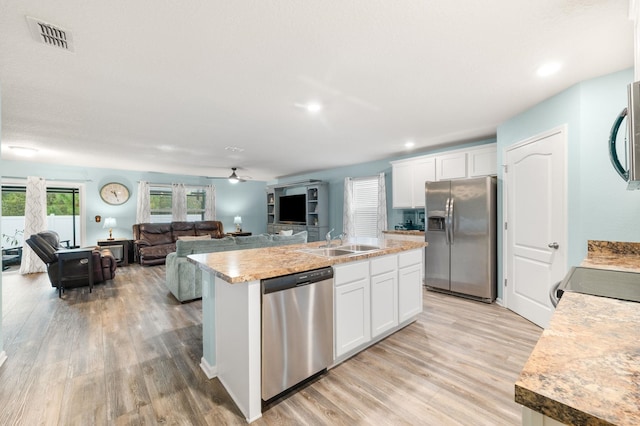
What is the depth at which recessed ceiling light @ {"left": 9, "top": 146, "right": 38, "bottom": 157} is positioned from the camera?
438 cm

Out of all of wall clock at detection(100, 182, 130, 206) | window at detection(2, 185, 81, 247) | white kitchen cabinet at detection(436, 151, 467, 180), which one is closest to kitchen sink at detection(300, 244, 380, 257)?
white kitchen cabinet at detection(436, 151, 467, 180)

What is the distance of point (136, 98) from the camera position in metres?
2.50

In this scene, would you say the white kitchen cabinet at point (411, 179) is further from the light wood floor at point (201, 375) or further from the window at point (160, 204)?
the window at point (160, 204)

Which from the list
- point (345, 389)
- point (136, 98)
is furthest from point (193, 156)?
point (345, 389)

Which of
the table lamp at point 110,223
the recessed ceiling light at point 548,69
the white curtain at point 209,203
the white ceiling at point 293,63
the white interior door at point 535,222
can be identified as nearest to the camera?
the white ceiling at point 293,63

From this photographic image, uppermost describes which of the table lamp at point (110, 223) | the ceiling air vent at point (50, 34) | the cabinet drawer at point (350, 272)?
the ceiling air vent at point (50, 34)

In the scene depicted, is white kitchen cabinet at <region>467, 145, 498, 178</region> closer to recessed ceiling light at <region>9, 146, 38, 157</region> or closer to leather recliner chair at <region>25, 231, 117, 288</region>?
leather recliner chair at <region>25, 231, 117, 288</region>

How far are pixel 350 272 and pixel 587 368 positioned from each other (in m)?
1.65

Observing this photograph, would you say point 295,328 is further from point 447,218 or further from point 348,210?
point 348,210

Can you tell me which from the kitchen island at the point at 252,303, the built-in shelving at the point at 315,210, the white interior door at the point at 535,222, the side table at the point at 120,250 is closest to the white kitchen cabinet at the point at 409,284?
the kitchen island at the point at 252,303

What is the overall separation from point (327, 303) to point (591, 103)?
113 inches

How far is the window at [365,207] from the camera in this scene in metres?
5.80

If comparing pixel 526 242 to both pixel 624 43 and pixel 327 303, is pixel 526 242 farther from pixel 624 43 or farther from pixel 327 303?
pixel 327 303

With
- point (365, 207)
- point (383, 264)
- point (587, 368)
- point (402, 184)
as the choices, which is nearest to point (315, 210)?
point (365, 207)
